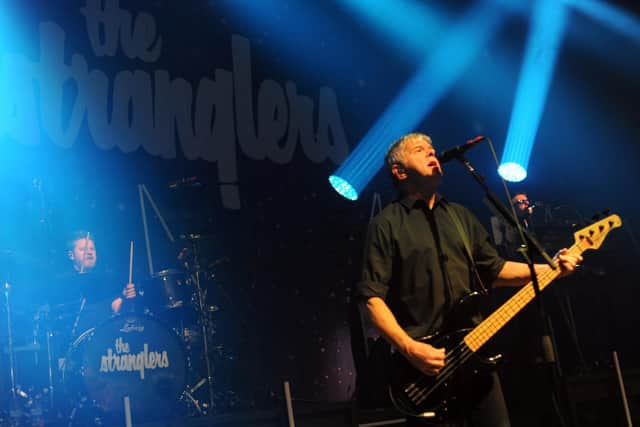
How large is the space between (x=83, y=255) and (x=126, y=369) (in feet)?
3.56

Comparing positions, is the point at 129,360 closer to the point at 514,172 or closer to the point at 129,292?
the point at 129,292

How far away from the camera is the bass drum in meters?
4.91

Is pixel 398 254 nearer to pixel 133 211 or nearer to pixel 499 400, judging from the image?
pixel 499 400

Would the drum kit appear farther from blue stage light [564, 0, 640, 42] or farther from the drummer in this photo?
blue stage light [564, 0, 640, 42]

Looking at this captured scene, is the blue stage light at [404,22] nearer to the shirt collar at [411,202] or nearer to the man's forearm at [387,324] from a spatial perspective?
the shirt collar at [411,202]

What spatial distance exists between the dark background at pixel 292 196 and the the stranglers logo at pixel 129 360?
1.89 feet

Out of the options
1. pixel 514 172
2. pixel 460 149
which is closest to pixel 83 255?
pixel 460 149

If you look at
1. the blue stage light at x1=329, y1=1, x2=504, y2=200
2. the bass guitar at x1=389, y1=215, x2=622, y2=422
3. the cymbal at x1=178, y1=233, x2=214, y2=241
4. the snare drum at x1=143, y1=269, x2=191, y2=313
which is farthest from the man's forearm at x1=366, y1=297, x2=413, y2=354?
the blue stage light at x1=329, y1=1, x2=504, y2=200

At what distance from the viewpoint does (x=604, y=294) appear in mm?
7129

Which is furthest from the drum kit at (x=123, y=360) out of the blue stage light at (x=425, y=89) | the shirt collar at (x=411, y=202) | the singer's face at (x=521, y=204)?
the singer's face at (x=521, y=204)

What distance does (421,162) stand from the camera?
3.24 m

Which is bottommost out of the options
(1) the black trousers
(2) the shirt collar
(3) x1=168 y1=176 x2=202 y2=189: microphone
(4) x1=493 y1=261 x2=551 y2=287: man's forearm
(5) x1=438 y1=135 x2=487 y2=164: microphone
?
(1) the black trousers

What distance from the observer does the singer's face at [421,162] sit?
10.6ft

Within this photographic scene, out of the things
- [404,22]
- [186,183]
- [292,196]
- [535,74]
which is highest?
[404,22]
